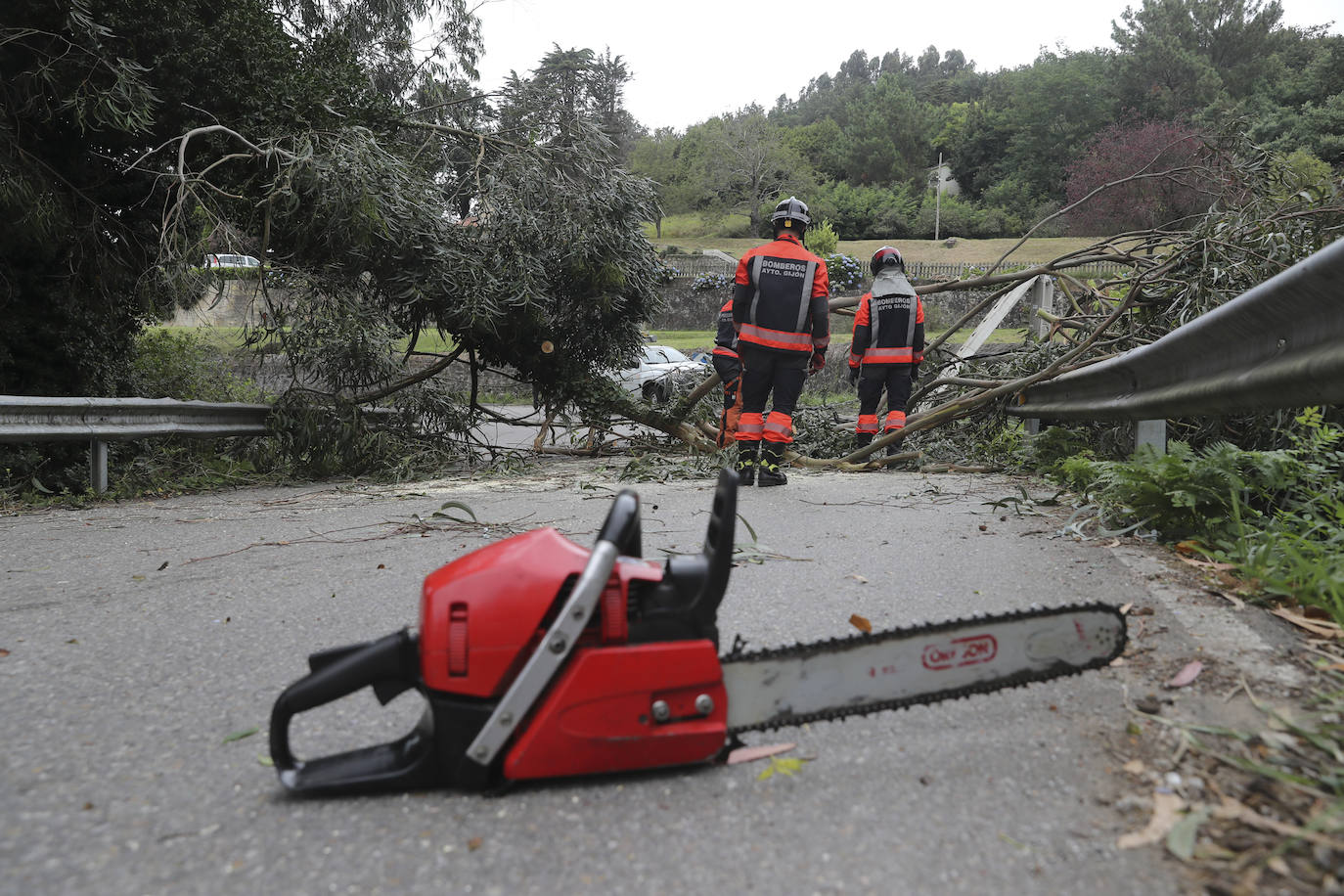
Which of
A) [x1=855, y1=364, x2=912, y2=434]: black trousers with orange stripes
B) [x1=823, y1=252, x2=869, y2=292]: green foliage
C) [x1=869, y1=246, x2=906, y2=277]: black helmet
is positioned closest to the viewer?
[x1=855, y1=364, x2=912, y2=434]: black trousers with orange stripes

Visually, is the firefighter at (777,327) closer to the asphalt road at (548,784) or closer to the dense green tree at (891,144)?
the asphalt road at (548,784)

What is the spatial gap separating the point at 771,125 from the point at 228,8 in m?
89.6

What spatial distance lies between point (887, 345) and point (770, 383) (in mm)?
1785

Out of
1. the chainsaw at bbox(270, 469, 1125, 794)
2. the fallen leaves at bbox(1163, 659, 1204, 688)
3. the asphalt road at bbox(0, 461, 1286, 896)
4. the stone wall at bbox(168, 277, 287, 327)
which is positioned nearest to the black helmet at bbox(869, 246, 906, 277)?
the stone wall at bbox(168, 277, 287, 327)

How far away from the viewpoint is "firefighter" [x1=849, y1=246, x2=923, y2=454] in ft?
27.7

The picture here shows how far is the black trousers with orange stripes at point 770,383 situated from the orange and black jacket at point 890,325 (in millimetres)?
1455

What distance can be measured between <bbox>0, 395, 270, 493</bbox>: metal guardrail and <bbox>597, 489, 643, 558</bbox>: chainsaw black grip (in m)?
5.84

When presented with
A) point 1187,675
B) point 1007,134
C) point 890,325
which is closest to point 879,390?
point 890,325

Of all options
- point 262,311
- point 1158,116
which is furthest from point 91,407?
point 1158,116

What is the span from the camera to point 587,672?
1593 millimetres

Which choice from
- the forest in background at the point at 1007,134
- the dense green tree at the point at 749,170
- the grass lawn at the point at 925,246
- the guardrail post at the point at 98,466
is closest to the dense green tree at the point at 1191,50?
the forest in background at the point at 1007,134

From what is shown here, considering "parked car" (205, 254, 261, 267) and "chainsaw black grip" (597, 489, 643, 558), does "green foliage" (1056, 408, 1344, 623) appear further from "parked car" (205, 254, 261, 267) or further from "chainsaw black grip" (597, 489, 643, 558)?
"parked car" (205, 254, 261, 267)

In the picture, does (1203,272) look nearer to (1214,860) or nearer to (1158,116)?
(1214,860)

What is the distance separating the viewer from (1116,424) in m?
5.57
